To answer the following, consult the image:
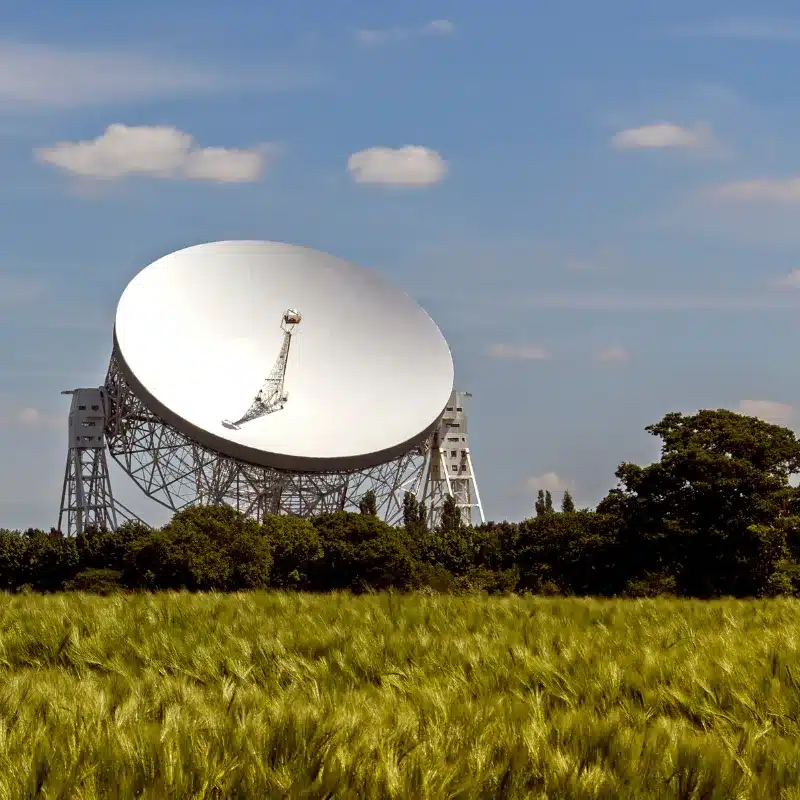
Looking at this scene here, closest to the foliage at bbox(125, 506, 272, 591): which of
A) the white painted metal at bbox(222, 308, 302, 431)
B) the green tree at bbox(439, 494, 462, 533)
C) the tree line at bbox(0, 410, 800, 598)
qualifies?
the tree line at bbox(0, 410, 800, 598)

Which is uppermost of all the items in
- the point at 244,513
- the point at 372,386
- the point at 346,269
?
the point at 346,269

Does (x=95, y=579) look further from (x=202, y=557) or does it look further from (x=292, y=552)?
(x=292, y=552)

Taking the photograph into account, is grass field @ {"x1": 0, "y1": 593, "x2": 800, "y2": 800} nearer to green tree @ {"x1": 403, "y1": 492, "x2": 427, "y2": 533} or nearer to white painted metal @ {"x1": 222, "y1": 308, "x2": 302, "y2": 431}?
white painted metal @ {"x1": 222, "y1": 308, "x2": 302, "y2": 431}

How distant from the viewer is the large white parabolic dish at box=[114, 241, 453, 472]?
69.6 m

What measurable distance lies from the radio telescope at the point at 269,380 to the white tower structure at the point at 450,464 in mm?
7943

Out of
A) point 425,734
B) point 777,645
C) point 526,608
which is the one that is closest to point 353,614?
point 526,608

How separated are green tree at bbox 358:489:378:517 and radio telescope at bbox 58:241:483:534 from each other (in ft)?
1.99

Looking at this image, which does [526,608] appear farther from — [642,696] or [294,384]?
[294,384]

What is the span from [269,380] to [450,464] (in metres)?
19.6

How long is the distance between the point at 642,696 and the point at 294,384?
197ft

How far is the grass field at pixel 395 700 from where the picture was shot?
9.75 m

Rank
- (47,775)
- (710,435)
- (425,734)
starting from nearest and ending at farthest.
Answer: (47,775) < (425,734) < (710,435)

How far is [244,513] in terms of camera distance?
78250mm

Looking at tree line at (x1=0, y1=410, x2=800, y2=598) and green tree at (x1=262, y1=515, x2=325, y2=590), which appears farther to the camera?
green tree at (x1=262, y1=515, x2=325, y2=590)
